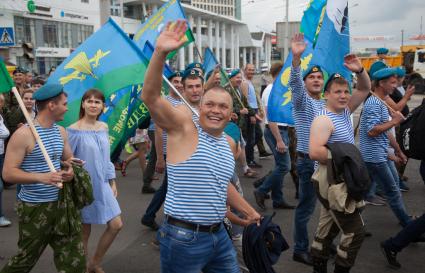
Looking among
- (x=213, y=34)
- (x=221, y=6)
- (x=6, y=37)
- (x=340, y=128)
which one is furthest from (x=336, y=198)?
(x=221, y=6)

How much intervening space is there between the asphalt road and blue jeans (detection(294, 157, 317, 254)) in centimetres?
25

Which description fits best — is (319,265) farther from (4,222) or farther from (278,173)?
(4,222)

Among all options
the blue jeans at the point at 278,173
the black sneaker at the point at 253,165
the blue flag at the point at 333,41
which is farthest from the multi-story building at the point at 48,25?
the blue flag at the point at 333,41

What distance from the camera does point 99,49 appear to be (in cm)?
450

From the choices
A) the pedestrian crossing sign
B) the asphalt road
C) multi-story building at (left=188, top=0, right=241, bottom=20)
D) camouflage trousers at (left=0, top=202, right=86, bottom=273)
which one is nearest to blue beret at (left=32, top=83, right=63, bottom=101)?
camouflage trousers at (left=0, top=202, right=86, bottom=273)

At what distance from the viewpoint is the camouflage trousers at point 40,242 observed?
322 centimetres

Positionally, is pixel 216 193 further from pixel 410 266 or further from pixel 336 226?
pixel 410 266

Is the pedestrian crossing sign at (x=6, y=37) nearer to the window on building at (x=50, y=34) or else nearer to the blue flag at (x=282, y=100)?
the blue flag at (x=282, y=100)

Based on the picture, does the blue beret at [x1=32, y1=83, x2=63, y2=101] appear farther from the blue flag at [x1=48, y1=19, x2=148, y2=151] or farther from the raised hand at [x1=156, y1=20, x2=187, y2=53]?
the raised hand at [x1=156, y1=20, x2=187, y2=53]

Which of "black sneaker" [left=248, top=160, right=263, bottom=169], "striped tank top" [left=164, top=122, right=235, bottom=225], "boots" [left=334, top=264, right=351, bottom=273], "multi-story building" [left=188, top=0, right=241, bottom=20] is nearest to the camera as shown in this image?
"striped tank top" [left=164, top=122, right=235, bottom=225]

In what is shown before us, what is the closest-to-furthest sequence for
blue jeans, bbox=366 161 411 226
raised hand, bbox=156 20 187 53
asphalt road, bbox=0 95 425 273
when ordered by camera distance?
raised hand, bbox=156 20 187 53 → asphalt road, bbox=0 95 425 273 → blue jeans, bbox=366 161 411 226

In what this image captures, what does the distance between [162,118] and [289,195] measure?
449 cm

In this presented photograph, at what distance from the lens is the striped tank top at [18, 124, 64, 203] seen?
10.5ft

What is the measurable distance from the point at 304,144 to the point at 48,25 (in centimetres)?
3793
